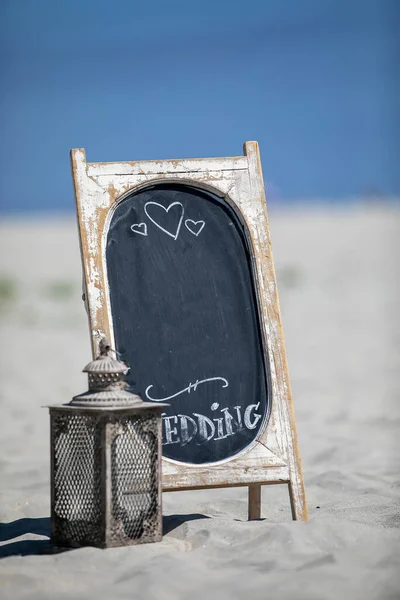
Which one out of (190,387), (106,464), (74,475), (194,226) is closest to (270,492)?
(190,387)

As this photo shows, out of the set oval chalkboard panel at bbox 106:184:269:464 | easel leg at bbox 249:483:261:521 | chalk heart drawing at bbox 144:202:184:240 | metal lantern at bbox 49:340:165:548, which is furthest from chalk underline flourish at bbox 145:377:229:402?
chalk heart drawing at bbox 144:202:184:240

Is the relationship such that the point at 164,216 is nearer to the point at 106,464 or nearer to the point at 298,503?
the point at 106,464

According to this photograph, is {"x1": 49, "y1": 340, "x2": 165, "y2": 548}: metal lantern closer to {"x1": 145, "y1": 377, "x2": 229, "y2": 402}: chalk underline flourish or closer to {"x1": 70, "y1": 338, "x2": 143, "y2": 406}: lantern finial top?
{"x1": 70, "y1": 338, "x2": 143, "y2": 406}: lantern finial top

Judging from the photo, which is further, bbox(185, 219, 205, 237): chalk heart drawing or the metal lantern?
bbox(185, 219, 205, 237): chalk heart drawing

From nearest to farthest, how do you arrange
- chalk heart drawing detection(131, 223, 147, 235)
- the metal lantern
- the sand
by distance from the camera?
the sand < the metal lantern < chalk heart drawing detection(131, 223, 147, 235)

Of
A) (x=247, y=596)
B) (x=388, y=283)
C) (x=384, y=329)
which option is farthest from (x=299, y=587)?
(x=388, y=283)

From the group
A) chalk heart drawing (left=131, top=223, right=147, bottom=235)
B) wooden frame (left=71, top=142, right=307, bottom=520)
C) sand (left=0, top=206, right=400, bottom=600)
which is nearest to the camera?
sand (left=0, top=206, right=400, bottom=600)

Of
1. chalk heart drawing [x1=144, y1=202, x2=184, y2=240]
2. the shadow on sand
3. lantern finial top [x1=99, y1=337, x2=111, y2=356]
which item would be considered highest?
chalk heart drawing [x1=144, y1=202, x2=184, y2=240]

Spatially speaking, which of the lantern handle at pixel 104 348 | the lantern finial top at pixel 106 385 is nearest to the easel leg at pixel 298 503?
the lantern finial top at pixel 106 385

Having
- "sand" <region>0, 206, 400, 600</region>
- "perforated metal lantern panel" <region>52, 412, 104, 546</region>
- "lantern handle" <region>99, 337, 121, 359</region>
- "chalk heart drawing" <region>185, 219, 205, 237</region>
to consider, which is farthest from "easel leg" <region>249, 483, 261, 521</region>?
"chalk heart drawing" <region>185, 219, 205, 237</region>

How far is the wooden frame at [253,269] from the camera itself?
13.8 ft

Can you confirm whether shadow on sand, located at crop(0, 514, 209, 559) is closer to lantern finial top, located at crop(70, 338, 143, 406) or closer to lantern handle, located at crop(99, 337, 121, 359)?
lantern finial top, located at crop(70, 338, 143, 406)

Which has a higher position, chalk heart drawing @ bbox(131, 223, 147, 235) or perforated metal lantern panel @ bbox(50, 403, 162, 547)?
chalk heart drawing @ bbox(131, 223, 147, 235)

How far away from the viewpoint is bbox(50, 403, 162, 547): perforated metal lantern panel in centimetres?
376
